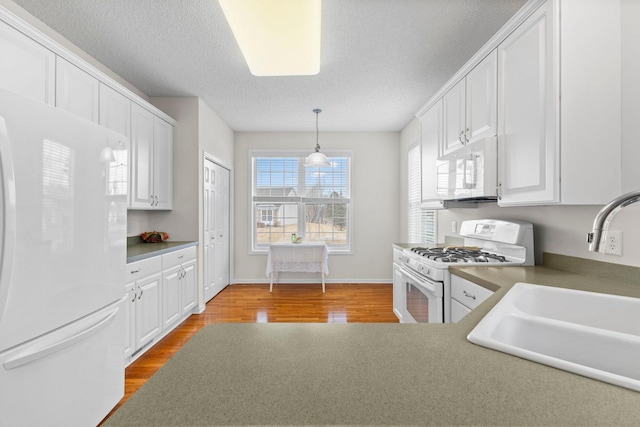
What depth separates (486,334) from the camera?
75cm

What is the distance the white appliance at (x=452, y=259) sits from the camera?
1911 millimetres

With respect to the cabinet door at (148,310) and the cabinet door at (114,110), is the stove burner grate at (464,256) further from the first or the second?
the cabinet door at (114,110)

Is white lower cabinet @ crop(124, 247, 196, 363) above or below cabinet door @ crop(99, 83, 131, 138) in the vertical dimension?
below

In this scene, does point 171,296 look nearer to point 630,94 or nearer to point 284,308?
point 284,308

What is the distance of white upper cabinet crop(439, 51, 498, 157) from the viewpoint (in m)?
1.88

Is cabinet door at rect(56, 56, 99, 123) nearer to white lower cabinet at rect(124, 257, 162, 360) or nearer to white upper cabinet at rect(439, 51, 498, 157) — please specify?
white lower cabinet at rect(124, 257, 162, 360)

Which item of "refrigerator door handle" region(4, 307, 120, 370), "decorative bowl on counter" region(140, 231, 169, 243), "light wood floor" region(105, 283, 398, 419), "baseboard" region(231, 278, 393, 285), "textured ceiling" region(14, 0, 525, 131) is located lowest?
"light wood floor" region(105, 283, 398, 419)

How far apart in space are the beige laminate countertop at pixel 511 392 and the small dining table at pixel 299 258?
3598 mm

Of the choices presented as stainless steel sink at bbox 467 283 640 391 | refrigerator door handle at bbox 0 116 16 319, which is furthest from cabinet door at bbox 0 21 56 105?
stainless steel sink at bbox 467 283 640 391

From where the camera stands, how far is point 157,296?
2584 mm

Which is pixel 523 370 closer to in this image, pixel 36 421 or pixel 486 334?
pixel 486 334

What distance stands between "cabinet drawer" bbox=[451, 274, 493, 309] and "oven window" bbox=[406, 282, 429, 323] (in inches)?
12.3

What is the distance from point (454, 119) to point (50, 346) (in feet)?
9.17

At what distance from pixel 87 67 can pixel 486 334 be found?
2.91 meters
